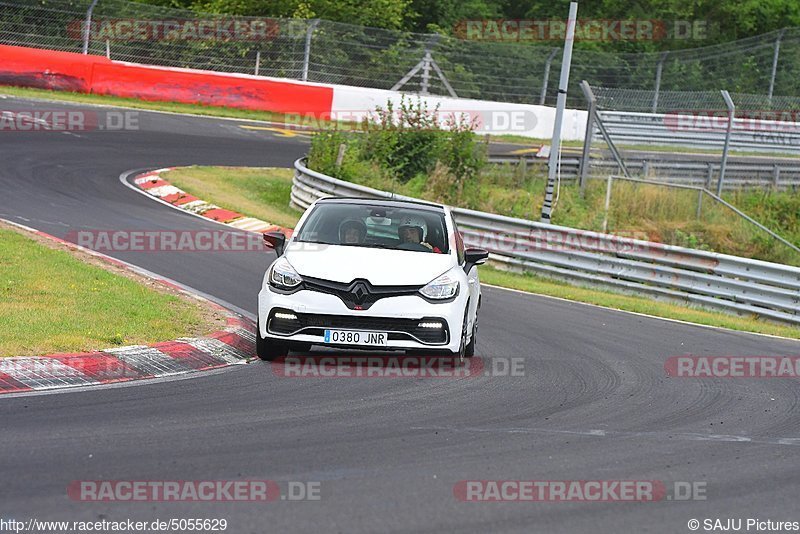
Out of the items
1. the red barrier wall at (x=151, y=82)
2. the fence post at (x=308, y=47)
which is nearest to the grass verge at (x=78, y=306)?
the red barrier wall at (x=151, y=82)

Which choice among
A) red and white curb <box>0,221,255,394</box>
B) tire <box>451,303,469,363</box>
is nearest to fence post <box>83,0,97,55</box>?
red and white curb <box>0,221,255,394</box>

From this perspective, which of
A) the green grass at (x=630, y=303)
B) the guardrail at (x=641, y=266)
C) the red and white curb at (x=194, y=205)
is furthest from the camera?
the red and white curb at (x=194, y=205)

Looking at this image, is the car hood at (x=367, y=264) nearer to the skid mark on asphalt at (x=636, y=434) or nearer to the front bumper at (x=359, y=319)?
the front bumper at (x=359, y=319)

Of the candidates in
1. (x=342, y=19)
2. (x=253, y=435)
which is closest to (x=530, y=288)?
(x=253, y=435)

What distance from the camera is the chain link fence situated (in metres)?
34.9

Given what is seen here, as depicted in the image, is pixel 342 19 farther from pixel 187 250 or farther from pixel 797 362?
pixel 797 362

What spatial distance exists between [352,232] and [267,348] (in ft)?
4.94

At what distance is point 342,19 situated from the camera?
150ft

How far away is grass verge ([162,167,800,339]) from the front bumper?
25.3ft

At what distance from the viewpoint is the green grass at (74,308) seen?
1027 centimetres

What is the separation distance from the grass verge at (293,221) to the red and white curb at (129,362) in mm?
7722

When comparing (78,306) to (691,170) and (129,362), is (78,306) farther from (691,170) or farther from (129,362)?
(691,170)

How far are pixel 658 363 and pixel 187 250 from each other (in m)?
8.30

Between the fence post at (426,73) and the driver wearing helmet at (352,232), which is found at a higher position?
the fence post at (426,73)
